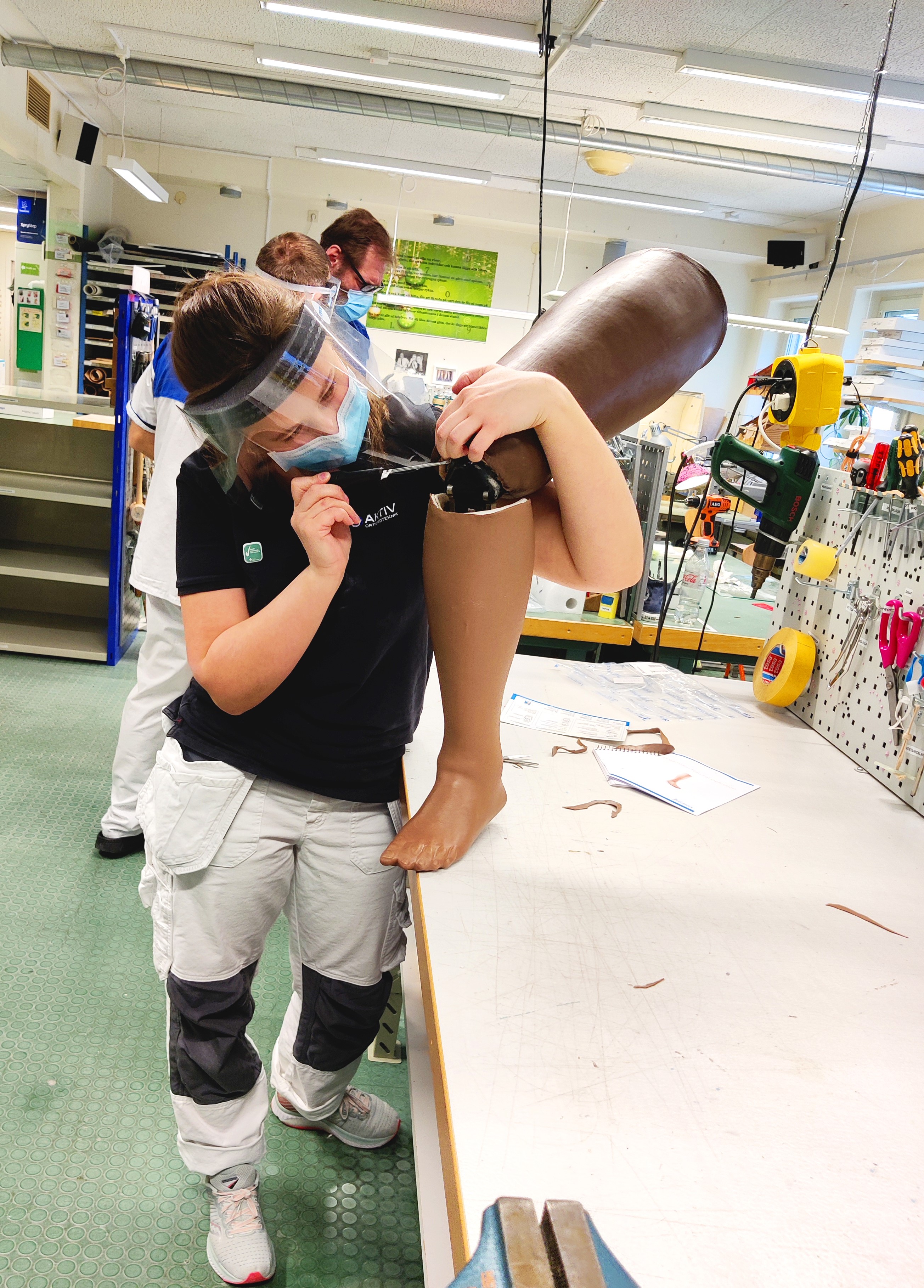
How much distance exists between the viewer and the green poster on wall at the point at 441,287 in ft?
30.3

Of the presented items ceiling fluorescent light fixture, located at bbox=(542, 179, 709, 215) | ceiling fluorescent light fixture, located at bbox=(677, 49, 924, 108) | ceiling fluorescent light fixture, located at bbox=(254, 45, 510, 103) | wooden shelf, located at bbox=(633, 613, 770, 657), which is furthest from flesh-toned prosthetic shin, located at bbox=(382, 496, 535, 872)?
ceiling fluorescent light fixture, located at bbox=(542, 179, 709, 215)

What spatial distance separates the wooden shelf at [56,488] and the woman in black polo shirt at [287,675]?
2.84 m

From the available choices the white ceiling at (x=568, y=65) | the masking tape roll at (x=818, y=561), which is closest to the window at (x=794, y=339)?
the white ceiling at (x=568, y=65)

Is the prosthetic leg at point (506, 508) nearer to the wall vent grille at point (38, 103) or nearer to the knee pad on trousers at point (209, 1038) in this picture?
the knee pad on trousers at point (209, 1038)

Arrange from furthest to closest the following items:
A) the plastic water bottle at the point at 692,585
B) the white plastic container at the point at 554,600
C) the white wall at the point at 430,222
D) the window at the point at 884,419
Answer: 1. the white wall at the point at 430,222
2. the window at the point at 884,419
3. the plastic water bottle at the point at 692,585
4. the white plastic container at the point at 554,600

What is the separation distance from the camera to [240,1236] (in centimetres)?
131

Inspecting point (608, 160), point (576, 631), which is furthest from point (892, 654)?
point (608, 160)

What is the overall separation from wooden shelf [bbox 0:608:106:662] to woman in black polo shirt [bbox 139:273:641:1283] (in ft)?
9.67

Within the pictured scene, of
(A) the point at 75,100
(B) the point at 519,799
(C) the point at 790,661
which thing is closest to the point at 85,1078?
(B) the point at 519,799

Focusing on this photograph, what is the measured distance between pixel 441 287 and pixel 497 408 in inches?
365

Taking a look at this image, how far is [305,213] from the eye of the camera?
8984 mm

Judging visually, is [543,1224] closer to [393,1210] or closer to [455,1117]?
→ [455,1117]

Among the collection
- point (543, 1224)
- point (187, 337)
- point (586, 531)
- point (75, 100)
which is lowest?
point (543, 1224)

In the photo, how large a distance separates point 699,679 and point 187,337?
4.58 ft
